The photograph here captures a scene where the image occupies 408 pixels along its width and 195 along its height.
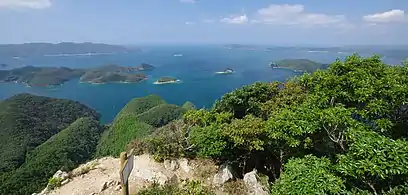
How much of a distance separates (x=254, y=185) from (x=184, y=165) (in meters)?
2.00

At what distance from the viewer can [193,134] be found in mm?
7508

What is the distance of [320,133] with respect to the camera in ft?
20.2

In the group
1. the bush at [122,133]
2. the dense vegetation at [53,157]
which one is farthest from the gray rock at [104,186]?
the bush at [122,133]

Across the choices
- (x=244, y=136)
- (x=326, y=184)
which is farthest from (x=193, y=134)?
(x=326, y=184)

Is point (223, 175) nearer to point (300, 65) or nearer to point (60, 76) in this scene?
point (300, 65)

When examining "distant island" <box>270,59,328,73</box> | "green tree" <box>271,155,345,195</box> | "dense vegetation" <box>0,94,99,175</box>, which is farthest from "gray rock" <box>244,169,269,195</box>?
"distant island" <box>270,59,328,73</box>

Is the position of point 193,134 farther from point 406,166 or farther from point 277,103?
point 406,166

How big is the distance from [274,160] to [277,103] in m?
1.52

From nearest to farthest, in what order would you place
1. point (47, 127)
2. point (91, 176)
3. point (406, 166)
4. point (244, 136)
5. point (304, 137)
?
point (406, 166)
point (304, 137)
point (244, 136)
point (91, 176)
point (47, 127)

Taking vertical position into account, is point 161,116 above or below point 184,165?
below

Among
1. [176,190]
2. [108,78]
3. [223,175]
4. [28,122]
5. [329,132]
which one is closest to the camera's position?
[329,132]

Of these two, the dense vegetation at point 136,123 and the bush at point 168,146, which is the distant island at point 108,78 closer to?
the dense vegetation at point 136,123

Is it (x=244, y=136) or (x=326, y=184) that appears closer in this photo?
(x=326, y=184)

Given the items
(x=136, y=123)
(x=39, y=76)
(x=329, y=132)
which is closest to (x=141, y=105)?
(x=136, y=123)
